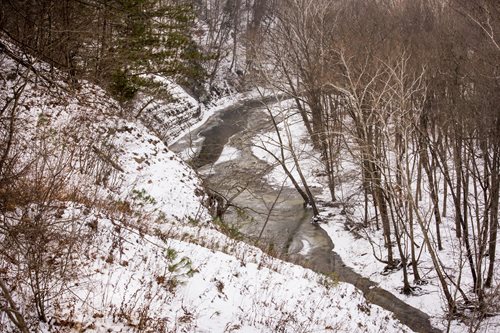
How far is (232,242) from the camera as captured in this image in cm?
A: 937

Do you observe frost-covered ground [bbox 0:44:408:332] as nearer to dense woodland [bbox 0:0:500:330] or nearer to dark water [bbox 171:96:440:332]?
dense woodland [bbox 0:0:500:330]

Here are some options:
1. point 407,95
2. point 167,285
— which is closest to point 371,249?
point 407,95

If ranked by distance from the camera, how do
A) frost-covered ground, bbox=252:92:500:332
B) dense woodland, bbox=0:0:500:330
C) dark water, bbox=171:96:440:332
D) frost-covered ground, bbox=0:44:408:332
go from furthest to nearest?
dark water, bbox=171:96:440:332, frost-covered ground, bbox=252:92:500:332, dense woodland, bbox=0:0:500:330, frost-covered ground, bbox=0:44:408:332

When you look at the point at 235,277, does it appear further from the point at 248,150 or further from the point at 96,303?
the point at 248,150

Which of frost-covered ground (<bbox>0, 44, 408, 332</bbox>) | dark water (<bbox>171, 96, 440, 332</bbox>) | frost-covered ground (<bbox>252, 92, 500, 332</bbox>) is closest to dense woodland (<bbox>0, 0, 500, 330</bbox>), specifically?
frost-covered ground (<bbox>252, 92, 500, 332</bbox>)

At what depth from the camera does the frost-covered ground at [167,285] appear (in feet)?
14.8

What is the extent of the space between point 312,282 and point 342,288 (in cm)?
93

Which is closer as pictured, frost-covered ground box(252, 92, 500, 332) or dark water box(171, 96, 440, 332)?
frost-covered ground box(252, 92, 500, 332)

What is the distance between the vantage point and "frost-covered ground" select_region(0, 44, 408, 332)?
4.52 metres

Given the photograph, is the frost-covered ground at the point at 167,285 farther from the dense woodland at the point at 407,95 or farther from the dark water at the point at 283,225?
the dark water at the point at 283,225

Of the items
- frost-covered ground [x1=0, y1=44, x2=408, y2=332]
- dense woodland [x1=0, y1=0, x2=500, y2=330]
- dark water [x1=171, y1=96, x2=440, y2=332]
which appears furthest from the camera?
dark water [x1=171, y1=96, x2=440, y2=332]

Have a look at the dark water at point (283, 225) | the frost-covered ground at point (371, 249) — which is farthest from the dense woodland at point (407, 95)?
the dark water at point (283, 225)

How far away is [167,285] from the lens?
5.70m

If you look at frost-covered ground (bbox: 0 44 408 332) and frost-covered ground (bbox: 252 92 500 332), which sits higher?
frost-covered ground (bbox: 252 92 500 332)
